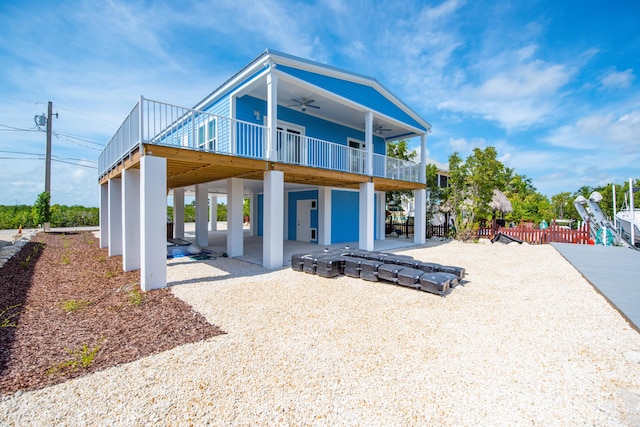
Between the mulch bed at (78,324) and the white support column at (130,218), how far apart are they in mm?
508

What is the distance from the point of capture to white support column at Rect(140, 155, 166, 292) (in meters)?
6.17

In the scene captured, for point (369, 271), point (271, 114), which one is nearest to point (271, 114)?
point (271, 114)

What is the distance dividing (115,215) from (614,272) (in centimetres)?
1610

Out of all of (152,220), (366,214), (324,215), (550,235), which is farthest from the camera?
(550,235)

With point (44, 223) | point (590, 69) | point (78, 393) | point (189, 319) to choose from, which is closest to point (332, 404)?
point (78, 393)

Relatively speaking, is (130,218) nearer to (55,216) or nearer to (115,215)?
(115,215)

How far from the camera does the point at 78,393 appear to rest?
273 centimetres

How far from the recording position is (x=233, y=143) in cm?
798

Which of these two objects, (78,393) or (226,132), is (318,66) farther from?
(78,393)

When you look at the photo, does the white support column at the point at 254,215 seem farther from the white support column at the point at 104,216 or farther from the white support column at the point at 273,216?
the white support column at the point at 273,216

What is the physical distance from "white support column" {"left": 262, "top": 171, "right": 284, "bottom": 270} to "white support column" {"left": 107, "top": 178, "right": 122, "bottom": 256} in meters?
6.20

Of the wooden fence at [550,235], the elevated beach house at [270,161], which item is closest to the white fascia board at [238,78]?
the elevated beach house at [270,161]

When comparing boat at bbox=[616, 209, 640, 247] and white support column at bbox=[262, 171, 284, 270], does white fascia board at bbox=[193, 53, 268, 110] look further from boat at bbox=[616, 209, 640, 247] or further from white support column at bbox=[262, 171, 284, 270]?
boat at bbox=[616, 209, 640, 247]

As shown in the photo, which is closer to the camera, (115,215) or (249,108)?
(115,215)
